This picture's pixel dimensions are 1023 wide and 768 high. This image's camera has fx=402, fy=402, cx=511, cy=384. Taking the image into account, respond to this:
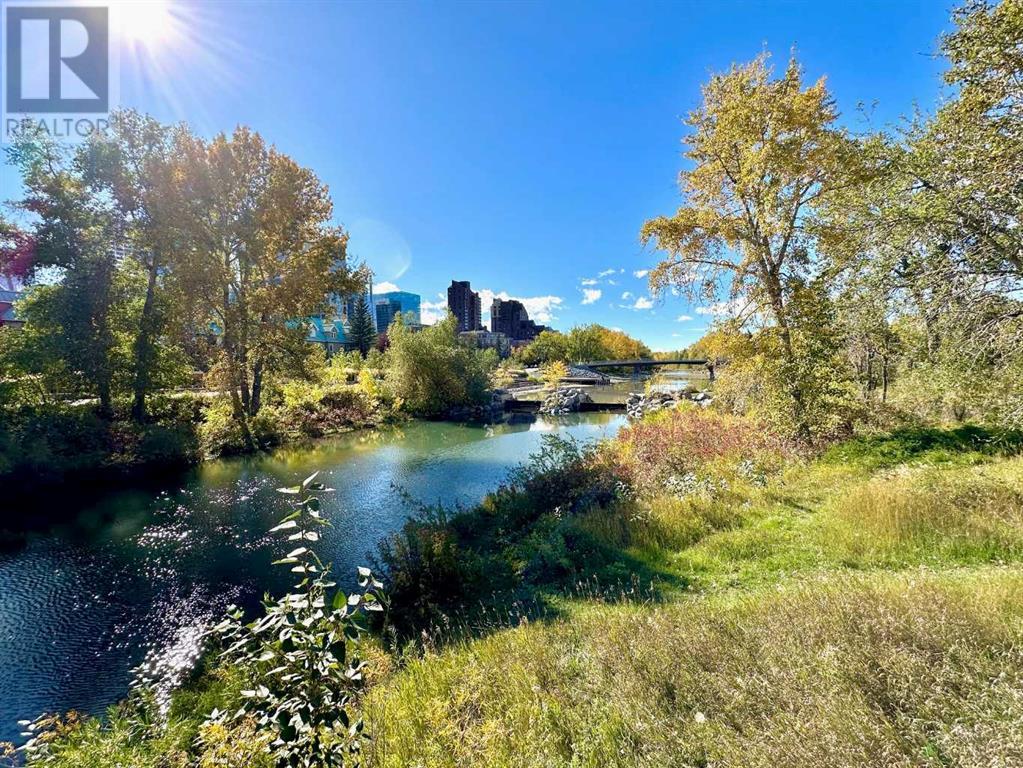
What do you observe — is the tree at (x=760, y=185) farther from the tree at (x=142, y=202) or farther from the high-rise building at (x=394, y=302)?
the high-rise building at (x=394, y=302)

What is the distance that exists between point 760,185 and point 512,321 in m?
148

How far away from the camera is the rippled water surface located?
17.9 ft

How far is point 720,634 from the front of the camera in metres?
3.33

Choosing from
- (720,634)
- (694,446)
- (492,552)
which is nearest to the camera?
(720,634)

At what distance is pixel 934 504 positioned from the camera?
18.8 feet

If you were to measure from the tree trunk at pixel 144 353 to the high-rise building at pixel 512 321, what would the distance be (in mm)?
134766

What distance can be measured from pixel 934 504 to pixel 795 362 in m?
5.10

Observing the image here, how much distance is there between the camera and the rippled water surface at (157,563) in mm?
5453

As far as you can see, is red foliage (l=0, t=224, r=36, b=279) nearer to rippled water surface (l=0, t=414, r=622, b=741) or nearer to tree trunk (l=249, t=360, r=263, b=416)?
tree trunk (l=249, t=360, r=263, b=416)

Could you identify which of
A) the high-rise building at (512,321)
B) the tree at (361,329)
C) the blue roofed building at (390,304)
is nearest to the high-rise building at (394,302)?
the blue roofed building at (390,304)

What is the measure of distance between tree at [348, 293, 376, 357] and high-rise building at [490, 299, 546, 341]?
306 ft

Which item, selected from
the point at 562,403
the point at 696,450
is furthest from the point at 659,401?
the point at 696,450

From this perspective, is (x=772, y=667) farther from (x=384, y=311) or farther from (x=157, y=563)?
(x=384, y=311)

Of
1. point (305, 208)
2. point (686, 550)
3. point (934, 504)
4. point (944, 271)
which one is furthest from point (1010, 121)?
point (305, 208)
